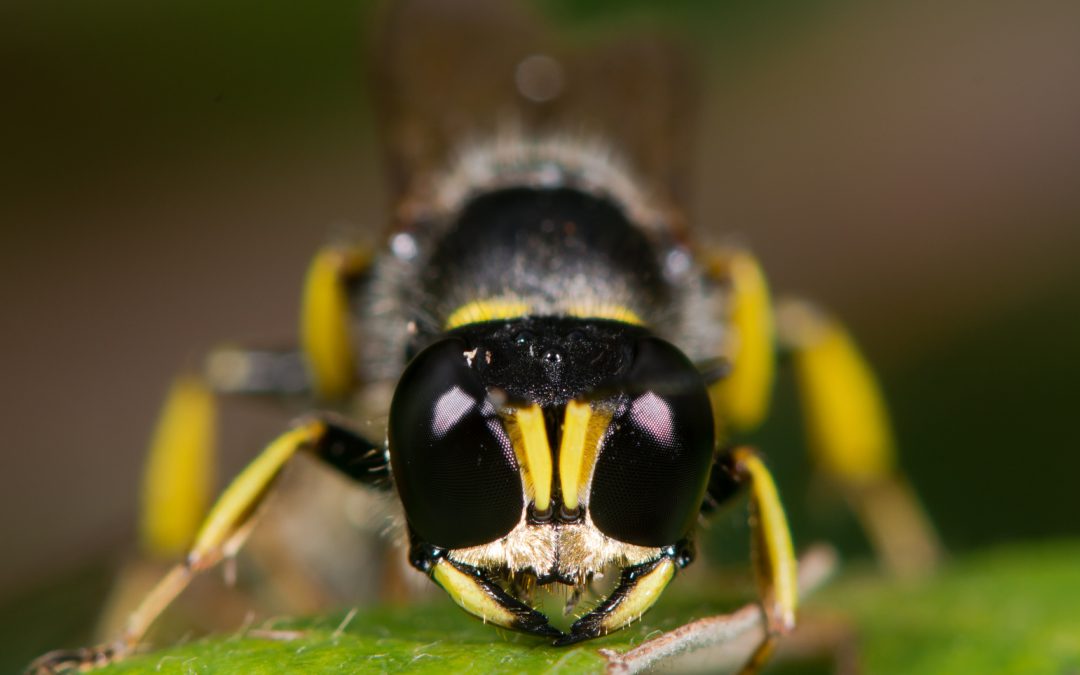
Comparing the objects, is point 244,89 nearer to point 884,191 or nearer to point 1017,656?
point 884,191

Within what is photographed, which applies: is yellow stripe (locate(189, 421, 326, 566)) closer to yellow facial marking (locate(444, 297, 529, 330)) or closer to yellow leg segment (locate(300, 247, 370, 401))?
yellow facial marking (locate(444, 297, 529, 330))

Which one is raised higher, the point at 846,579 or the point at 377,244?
the point at 377,244

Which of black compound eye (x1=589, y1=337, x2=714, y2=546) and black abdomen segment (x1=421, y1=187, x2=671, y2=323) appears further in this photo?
black abdomen segment (x1=421, y1=187, x2=671, y2=323)

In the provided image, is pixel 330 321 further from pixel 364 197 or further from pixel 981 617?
pixel 364 197

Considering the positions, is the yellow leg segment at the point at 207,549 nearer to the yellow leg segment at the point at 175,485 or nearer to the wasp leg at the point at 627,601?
the wasp leg at the point at 627,601

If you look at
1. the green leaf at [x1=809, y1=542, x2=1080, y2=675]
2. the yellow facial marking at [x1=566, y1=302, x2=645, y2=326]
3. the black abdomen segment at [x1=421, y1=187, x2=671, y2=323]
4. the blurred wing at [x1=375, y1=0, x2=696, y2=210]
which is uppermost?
the blurred wing at [x1=375, y1=0, x2=696, y2=210]

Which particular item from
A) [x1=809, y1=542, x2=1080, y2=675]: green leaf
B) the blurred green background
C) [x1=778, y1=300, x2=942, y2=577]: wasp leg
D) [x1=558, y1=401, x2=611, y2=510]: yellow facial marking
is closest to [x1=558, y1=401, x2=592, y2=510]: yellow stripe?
[x1=558, y1=401, x2=611, y2=510]: yellow facial marking

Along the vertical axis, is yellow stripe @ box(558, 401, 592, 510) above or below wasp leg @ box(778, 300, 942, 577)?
above

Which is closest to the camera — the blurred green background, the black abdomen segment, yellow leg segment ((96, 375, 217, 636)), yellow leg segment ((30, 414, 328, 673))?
yellow leg segment ((30, 414, 328, 673))

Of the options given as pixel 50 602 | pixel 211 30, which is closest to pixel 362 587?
pixel 50 602
